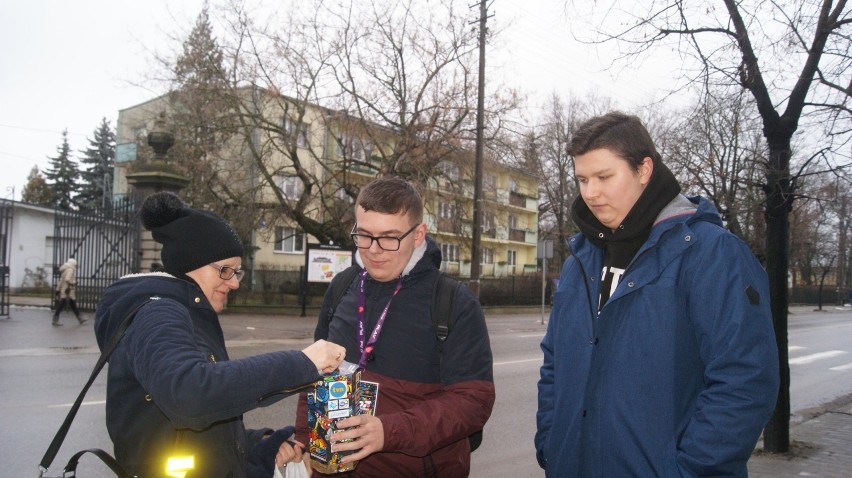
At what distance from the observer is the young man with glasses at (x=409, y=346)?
2.34 m

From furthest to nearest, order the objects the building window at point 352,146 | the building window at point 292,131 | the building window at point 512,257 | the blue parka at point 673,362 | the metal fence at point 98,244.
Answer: the building window at point 512,257 < the building window at point 352,146 < the building window at point 292,131 < the metal fence at point 98,244 < the blue parka at point 673,362

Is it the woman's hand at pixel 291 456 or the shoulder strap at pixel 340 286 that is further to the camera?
the shoulder strap at pixel 340 286

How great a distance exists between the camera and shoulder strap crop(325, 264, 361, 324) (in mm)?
2793

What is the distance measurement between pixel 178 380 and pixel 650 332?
1564mm

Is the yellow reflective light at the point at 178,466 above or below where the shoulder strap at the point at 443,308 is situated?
below

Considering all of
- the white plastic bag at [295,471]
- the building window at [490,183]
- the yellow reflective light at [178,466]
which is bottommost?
the white plastic bag at [295,471]

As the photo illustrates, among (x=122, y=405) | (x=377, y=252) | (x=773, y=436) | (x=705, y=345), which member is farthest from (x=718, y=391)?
(x=773, y=436)

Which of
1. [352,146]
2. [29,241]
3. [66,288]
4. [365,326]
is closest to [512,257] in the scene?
[352,146]

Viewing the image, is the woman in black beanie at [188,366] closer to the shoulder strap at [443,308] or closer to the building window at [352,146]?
the shoulder strap at [443,308]

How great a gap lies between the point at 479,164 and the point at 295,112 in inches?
286

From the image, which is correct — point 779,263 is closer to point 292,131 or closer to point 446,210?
point 446,210

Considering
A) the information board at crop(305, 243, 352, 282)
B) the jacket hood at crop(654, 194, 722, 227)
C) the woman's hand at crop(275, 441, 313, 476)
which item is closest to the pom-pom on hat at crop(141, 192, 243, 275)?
the woman's hand at crop(275, 441, 313, 476)

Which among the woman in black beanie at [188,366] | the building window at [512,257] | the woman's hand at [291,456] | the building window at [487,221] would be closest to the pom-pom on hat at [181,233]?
the woman in black beanie at [188,366]

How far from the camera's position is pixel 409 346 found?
2.48 meters
